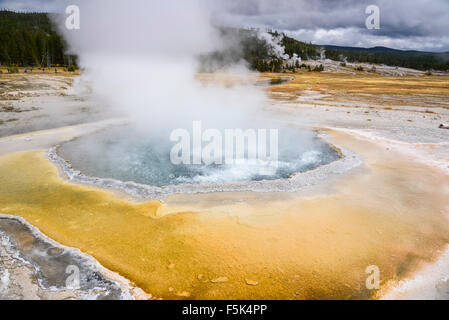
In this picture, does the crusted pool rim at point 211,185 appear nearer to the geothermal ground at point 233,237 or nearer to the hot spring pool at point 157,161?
the geothermal ground at point 233,237

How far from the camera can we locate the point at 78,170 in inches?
318

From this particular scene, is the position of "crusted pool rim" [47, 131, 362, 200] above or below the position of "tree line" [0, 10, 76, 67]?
below

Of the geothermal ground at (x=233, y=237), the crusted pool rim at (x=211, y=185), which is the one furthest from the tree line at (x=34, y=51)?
the geothermal ground at (x=233, y=237)

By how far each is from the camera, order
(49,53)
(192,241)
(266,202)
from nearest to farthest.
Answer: (192,241) < (266,202) < (49,53)

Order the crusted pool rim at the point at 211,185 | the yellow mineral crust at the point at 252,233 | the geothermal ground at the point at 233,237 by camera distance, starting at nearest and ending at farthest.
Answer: the geothermal ground at the point at 233,237
the yellow mineral crust at the point at 252,233
the crusted pool rim at the point at 211,185

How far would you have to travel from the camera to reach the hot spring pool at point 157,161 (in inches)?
304

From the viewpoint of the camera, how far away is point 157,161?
8961 mm

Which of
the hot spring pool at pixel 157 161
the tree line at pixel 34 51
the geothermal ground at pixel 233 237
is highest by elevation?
the tree line at pixel 34 51

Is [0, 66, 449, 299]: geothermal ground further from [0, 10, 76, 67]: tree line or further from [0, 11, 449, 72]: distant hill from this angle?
[0, 10, 76, 67]: tree line

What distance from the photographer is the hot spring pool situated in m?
7.72

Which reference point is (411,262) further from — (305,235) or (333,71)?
(333,71)

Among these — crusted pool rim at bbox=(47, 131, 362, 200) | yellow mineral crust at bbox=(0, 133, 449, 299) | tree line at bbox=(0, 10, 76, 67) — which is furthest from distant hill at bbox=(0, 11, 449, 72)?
yellow mineral crust at bbox=(0, 133, 449, 299)

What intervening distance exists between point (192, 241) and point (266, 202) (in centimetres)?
213
